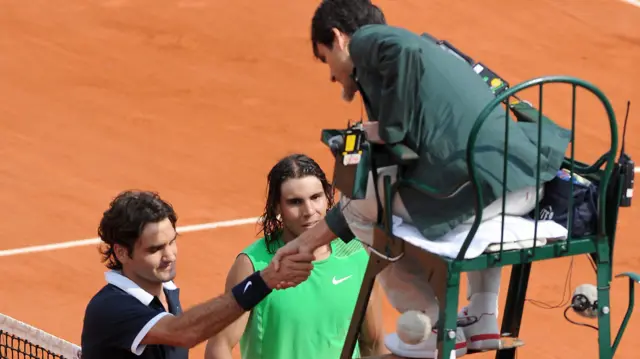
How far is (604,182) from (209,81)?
12775mm

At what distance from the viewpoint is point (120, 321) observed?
21.2ft

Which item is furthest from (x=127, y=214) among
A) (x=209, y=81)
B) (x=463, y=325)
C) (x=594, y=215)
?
(x=209, y=81)

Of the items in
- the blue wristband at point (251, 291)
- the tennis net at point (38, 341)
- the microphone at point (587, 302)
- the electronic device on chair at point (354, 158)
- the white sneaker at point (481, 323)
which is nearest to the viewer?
the electronic device on chair at point (354, 158)

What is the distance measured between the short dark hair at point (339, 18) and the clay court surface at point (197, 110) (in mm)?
5730

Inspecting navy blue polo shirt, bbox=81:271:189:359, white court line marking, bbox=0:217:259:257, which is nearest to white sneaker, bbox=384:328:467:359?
navy blue polo shirt, bbox=81:271:189:359

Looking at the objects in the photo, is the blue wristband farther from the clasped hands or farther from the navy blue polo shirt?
the navy blue polo shirt

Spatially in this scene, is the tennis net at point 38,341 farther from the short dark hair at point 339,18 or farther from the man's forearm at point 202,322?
the short dark hair at point 339,18

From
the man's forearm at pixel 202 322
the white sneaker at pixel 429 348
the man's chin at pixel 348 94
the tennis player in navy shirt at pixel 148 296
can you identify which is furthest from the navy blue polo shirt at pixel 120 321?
the man's chin at pixel 348 94

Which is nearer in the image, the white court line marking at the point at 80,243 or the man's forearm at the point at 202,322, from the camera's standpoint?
the man's forearm at the point at 202,322

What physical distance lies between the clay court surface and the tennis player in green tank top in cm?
397

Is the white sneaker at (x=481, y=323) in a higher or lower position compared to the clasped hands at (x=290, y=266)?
lower

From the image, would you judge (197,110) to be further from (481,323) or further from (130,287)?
(481,323)

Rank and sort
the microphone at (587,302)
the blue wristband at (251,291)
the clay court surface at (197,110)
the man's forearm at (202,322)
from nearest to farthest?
the microphone at (587,302) < the blue wristband at (251,291) < the man's forearm at (202,322) < the clay court surface at (197,110)

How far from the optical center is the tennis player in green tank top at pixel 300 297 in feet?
23.7
